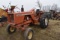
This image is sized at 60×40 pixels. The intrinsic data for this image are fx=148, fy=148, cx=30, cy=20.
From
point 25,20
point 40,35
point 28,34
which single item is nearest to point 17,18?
point 25,20

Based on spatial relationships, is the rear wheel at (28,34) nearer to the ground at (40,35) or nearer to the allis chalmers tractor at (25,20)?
the allis chalmers tractor at (25,20)

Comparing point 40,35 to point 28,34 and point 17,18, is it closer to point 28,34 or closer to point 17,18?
point 28,34

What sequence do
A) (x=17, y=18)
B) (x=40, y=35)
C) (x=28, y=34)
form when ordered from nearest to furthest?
1. (x=28, y=34)
2. (x=17, y=18)
3. (x=40, y=35)

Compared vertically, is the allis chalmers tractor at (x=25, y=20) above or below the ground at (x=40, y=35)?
above

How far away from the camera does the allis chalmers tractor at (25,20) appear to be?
6.79 metres

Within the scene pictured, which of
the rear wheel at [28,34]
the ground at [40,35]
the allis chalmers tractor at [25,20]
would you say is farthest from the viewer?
the ground at [40,35]

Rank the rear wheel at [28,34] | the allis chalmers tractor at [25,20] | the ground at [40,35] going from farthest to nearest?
the ground at [40,35] → the allis chalmers tractor at [25,20] → the rear wheel at [28,34]

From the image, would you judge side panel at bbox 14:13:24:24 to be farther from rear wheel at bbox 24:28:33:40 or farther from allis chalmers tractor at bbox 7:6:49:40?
rear wheel at bbox 24:28:33:40

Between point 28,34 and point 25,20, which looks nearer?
point 28,34

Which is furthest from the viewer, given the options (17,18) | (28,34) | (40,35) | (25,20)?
(25,20)

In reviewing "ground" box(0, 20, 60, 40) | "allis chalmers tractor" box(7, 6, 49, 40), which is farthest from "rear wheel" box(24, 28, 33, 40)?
"ground" box(0, 20, 60, 40)

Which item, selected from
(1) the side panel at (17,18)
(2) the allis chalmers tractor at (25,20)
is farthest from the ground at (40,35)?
(1) the side panel at (17,18)

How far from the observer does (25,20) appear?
752 centimetres

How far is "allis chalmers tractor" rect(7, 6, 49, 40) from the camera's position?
6793mm
